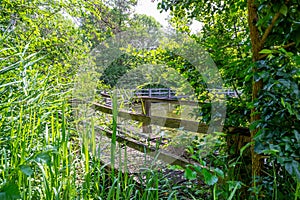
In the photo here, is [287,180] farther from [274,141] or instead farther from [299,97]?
[299,97]

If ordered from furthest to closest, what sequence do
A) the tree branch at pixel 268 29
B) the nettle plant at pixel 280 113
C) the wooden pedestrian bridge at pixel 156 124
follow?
1. the wooden pedestrian bridge at pixel 156 124
2. the tree branch at pixel 268 29
3. the nettle plant at pixel 280 113

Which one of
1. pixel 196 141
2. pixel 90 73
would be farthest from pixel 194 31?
pixel 90 73

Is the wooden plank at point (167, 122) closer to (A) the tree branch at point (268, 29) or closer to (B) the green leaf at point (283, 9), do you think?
(A) the tree branch at point (268, 29)

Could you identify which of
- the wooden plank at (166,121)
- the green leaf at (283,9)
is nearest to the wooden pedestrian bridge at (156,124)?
the wooden plank at (166,121)

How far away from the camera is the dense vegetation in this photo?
2.68ft

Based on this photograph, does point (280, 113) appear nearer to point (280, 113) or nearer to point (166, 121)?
point (280, 113)

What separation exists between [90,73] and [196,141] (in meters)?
1.73

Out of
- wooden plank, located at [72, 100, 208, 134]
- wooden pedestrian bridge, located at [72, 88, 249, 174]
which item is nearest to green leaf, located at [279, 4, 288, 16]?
wooden pedestrian bridge, located at [72, 88, 249, 174]

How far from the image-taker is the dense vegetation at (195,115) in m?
0.82

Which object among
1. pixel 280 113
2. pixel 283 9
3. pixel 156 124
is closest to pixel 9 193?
pixel 280 113

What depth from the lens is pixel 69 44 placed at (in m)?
2.79

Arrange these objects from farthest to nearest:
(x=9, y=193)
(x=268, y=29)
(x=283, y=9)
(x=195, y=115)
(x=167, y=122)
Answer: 1. (x=167, y=122)
2. (x=195, y=115)
3. (x=268, y=29)
4. (x=283, y=9)
5. (x=9, y=193)

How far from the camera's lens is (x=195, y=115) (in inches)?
67.1

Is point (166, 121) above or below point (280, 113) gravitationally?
below
